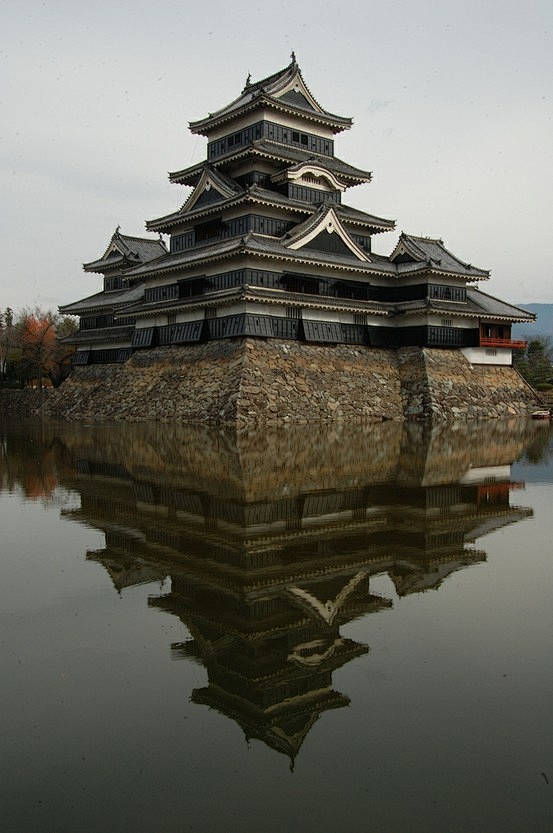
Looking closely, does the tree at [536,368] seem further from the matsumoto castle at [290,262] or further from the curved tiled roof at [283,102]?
the curved tiled roof at [283,102]

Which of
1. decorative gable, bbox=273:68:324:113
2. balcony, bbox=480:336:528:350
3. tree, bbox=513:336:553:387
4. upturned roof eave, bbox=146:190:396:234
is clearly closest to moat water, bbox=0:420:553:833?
upturned roof eave, bbox=146:190:396:234

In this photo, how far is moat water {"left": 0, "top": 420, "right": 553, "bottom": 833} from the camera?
4.20m

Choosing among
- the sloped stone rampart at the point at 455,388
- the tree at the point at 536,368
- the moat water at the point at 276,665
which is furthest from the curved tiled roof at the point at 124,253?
the moat water at the point at 276,665

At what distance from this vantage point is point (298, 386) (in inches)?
1484

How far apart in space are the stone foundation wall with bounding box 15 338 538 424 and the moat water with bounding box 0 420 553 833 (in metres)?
21.8

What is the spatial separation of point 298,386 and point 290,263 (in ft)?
25.8

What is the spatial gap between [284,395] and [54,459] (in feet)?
53.3

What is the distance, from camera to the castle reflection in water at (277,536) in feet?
19.6

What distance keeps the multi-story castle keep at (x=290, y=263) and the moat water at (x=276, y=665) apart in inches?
1088

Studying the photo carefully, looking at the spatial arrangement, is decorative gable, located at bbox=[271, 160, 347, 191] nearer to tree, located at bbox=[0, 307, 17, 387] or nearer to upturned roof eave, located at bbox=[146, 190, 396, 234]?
upturned roof eave, located at bbox=[146, 190, 396, 234]

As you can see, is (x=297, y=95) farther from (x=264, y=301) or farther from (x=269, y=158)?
(x=264, y=301)

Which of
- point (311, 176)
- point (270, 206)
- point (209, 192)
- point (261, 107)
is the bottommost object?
point (270, 206)

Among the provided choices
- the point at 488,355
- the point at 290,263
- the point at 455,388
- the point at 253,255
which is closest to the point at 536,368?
the point at 488,355

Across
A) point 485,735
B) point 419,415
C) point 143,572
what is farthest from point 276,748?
point 419,415
